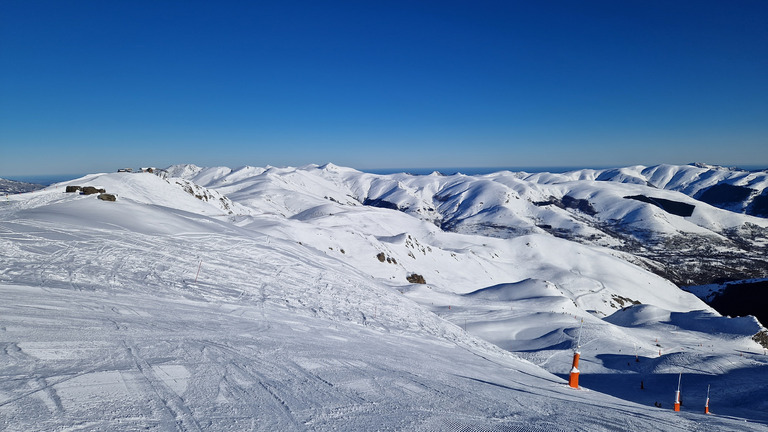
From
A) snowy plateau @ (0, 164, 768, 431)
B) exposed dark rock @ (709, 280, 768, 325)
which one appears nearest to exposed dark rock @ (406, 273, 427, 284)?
snowy plateau @ (0, 164, 768, 431)

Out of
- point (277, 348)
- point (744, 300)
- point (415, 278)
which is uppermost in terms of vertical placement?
point (277, 348)

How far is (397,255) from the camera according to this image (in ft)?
182

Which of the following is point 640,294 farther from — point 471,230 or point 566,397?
point 471,230

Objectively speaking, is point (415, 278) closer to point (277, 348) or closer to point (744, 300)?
point (277, 348)

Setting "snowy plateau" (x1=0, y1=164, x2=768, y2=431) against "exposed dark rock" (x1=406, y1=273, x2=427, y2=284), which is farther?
"exposed dark rock" (x1=406, y1=273, x2=427, y2=284)

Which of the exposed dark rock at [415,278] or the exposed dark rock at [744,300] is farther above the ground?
the exposed dark rock at [415,278]

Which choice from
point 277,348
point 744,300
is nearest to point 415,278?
point 277,348

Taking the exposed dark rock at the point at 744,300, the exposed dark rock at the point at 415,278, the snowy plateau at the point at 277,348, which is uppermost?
the snowy plateau at the point at 277,348

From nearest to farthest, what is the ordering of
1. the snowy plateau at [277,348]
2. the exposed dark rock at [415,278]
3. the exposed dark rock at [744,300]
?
1. the snowy plateau at [277,348]
2. the exposed dark rock at [415,278]
3. the exposed dark rock at [744,300]

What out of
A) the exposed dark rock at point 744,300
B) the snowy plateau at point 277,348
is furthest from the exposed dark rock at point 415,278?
the exposed dark rock at point 744,300

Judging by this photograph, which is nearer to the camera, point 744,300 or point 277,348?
point 277,348

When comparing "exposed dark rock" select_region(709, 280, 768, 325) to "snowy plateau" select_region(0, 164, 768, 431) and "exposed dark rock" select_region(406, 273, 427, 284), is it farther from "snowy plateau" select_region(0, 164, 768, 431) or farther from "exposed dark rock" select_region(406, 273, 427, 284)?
"exposed dark rock" select_region(406, 273, 427, 284)

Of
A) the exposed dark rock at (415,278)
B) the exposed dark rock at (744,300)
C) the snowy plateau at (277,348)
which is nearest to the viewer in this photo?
the snowy plateau at (277,348)

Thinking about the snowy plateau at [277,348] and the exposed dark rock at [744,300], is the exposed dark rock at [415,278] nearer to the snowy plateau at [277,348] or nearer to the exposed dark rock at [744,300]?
the snowy plateau at [277,348]
